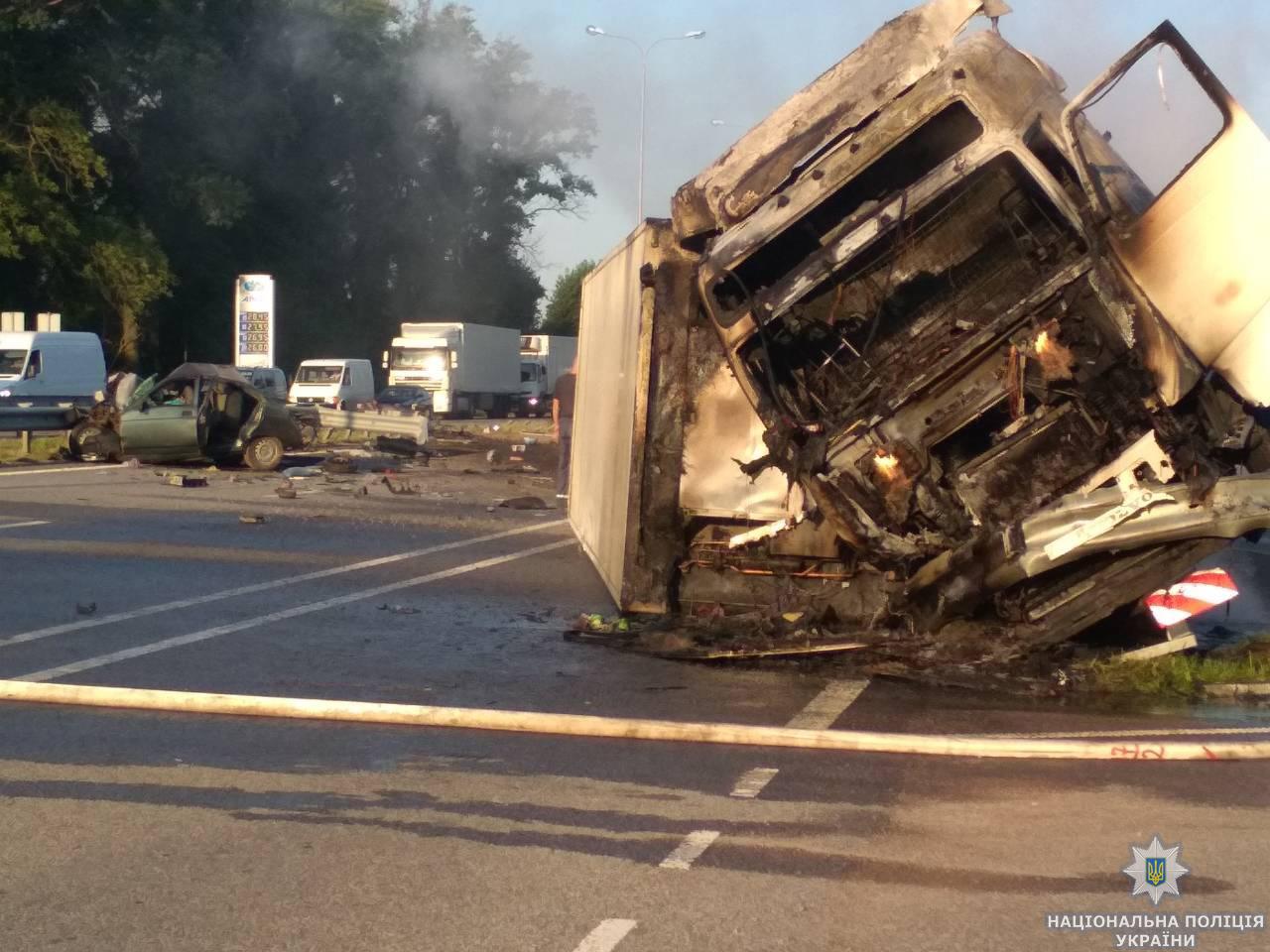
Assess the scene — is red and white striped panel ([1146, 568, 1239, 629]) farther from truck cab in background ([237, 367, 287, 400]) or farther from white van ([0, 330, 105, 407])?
truck cab in background ([237, 367, 287, 400])

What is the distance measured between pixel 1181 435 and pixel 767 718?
2.47 meters

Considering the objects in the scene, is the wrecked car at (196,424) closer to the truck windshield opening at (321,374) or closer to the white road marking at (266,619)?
the white road marking at (266,619)

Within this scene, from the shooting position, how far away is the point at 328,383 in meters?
46.4

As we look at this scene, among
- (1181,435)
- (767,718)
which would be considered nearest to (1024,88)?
(1181,435)

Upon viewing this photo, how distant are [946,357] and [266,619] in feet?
14.8

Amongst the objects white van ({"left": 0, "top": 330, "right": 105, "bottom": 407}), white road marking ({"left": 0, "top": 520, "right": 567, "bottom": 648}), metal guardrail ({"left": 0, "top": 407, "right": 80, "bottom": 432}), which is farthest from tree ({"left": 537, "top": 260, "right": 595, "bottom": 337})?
white road marking ({"left": 0, "top": 520, "right": 567, "bottom": 648})

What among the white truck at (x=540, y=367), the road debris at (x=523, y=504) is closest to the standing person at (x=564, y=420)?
the road debris at (x=523, y=504)

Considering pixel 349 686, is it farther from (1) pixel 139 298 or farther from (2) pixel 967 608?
(1) pixel 139 298

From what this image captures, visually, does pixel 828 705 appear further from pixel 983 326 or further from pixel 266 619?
pixel 266 619

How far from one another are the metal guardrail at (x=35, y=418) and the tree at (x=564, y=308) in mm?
58730

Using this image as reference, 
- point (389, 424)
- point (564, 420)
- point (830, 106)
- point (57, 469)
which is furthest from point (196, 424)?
point (830, 106)

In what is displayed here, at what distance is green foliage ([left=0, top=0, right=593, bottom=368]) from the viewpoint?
44625mm

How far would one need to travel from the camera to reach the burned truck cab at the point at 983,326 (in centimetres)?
782

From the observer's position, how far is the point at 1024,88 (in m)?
8.19
